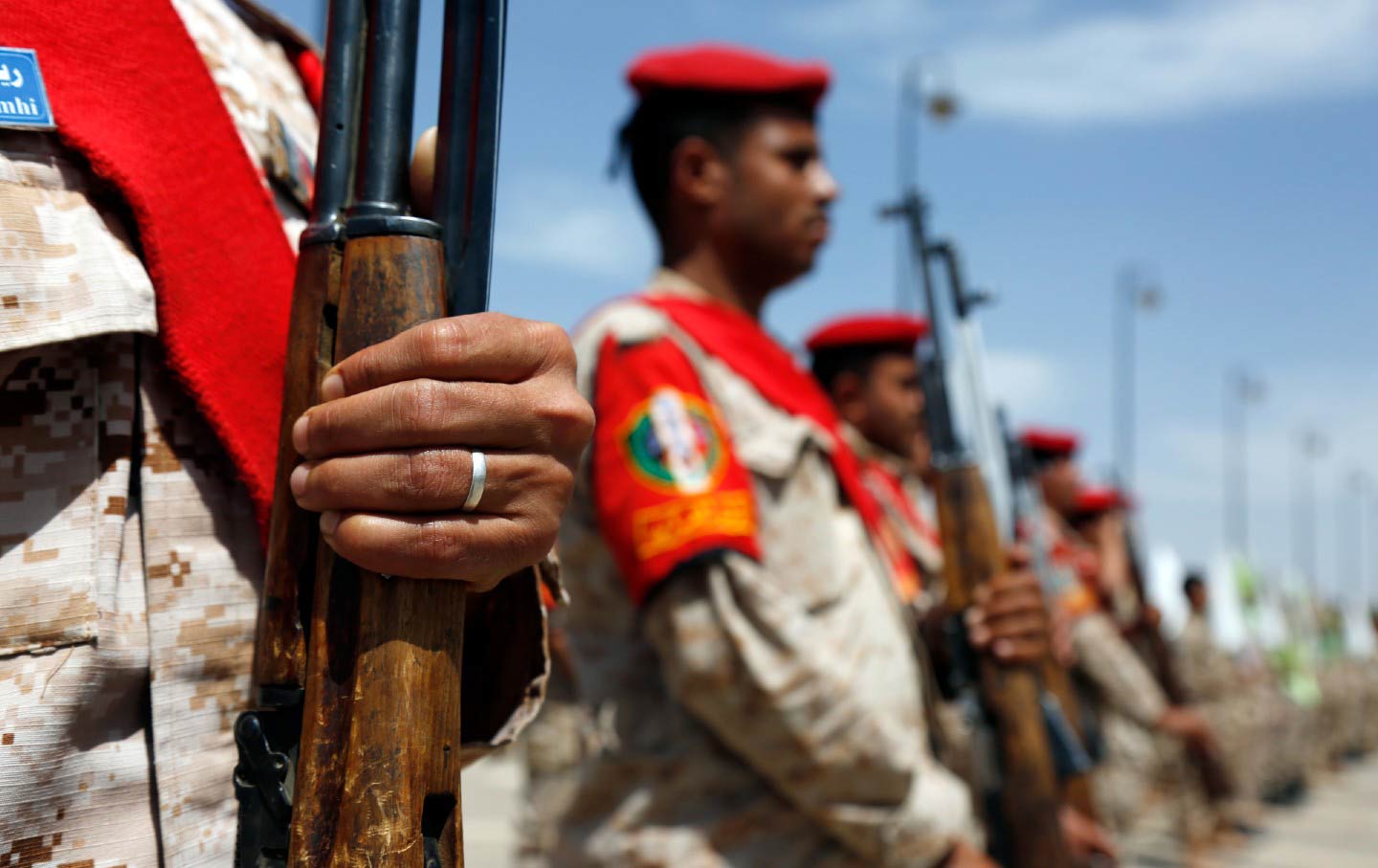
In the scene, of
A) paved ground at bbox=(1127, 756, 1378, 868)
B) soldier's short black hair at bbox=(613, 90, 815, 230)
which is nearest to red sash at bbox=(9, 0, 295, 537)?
soldier's short black hair at bbox=(613, 90, 815, 230)

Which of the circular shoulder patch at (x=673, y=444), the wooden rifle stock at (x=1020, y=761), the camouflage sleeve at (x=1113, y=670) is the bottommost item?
the camouflage sleeve at (x=1113, y=670)

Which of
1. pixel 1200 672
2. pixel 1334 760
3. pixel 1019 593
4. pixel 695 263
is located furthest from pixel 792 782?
pixel 1334 760

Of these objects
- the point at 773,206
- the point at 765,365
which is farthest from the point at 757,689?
the point at 773,206

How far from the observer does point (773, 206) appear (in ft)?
9.84

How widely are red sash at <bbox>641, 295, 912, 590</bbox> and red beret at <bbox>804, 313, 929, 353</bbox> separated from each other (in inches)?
96.7

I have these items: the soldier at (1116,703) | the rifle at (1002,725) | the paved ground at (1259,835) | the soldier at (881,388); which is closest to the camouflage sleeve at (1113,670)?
the soldier at (1116,703)

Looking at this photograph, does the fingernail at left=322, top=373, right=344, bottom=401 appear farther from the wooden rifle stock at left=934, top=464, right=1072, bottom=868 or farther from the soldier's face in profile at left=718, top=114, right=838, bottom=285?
the wooden rifle stock at left=934, top=464, right=1072, bottom=868

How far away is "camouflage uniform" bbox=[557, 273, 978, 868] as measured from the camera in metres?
2.40

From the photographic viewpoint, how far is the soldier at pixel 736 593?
2.40 metres

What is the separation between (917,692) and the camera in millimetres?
2789

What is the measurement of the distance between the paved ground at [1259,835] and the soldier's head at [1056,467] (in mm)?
2728

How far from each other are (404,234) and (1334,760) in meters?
21.3

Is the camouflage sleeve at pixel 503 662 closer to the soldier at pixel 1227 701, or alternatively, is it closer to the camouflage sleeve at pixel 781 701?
the camouflage sleeve at pixel 781 701

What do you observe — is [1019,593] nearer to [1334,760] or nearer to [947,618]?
[947,618]
